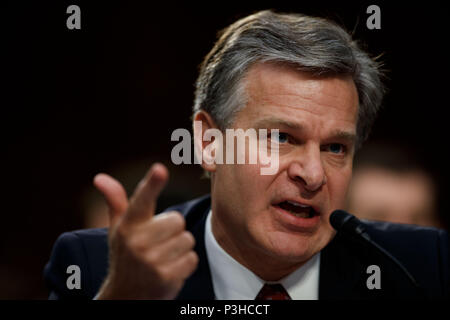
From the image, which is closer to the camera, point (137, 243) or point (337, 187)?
point (137, 243)

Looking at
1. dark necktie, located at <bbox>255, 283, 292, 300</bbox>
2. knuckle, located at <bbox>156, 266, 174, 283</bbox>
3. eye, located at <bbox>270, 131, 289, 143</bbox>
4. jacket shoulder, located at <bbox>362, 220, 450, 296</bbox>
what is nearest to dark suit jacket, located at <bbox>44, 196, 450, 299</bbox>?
jacket shoulder, located at <bbox>362, 220, 450, 296</bbox>

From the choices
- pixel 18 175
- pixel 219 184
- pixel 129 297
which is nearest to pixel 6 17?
pixel 18 175

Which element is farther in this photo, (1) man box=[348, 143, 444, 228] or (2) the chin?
(1) man box=[348, 143, 444, 228]

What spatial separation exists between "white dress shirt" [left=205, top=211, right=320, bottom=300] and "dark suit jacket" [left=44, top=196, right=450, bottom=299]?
1.0 inches

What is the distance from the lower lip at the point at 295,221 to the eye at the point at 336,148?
24cm

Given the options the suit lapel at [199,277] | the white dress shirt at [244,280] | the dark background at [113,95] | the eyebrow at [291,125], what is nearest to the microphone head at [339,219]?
the eyebrow at [291,125]

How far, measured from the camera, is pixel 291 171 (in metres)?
1.39

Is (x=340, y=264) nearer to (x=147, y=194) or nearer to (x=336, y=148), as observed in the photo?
(x=336, y=148)

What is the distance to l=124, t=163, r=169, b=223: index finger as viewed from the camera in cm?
85

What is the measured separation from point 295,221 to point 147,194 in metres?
0.66

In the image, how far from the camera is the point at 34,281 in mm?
2812

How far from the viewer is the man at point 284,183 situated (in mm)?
1416

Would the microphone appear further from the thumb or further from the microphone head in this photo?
the thumb

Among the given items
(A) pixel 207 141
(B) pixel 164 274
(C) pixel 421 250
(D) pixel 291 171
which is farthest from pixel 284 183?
(C) pixel 421 250
